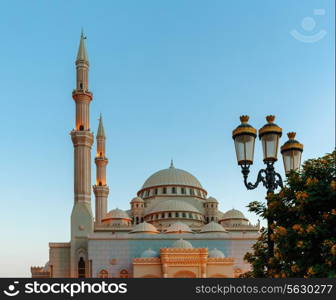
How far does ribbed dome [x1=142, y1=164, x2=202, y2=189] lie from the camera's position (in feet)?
220

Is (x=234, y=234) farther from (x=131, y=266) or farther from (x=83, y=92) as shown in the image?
(x=83, y=92)

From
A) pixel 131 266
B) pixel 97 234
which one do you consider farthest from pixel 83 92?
pixel 131 266

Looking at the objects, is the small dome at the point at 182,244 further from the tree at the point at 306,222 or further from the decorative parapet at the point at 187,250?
the tree at the point at 306,222

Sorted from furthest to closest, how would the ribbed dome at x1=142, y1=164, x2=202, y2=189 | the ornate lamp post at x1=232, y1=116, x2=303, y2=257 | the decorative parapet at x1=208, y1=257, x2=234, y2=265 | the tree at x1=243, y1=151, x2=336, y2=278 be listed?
the ribbed dome at x1=142, y1=164, x2=202, y2=189 < the decorative parapet at x1=208, y1=257, x2=234, y2=265 < the tree at x1=243, y1=151, x2=336, y2=278 < the ornate lamp post at x1=232, y1=116, x2=303, y2=257

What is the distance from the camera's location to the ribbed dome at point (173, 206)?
198 feet

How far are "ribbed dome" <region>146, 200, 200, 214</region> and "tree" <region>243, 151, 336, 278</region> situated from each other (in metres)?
46.4

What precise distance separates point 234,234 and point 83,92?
18.7 m

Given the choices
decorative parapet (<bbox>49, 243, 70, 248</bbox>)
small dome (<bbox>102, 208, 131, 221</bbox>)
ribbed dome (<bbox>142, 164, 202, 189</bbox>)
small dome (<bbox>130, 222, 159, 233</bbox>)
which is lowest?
decorative parapet (<bbox>49, 243, 70, 248</bbox>)

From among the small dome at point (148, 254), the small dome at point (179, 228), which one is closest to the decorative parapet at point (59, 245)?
the small dome at point (148, 254)

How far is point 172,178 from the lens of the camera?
221ft

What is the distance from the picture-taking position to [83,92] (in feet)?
176

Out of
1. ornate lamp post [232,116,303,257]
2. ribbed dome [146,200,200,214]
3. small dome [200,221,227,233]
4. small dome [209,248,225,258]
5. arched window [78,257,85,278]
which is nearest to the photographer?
ornate lamp post [232,116,303,257]

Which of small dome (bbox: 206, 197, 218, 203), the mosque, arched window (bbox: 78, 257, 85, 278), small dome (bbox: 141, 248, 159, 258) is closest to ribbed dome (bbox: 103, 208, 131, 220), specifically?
the mosque

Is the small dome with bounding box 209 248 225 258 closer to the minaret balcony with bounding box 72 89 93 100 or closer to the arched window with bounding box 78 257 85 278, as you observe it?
the arched window with bounding box 78 257 85 278
